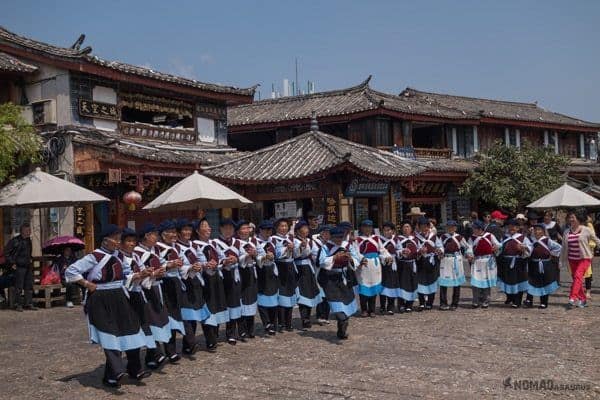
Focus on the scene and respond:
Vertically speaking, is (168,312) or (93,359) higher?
(168,312)

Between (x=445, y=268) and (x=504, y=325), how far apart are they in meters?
2.06

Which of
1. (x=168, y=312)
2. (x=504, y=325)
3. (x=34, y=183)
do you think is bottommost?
(x=504, y=325)

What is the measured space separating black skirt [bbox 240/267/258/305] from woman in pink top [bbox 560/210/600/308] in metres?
5.98

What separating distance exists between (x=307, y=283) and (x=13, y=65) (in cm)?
1152

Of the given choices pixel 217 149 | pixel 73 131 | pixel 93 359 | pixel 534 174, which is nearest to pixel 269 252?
pixel 93 359

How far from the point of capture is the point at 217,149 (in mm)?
21016

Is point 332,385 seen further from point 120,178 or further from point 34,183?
point 120,178

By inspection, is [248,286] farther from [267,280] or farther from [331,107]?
[331,107]

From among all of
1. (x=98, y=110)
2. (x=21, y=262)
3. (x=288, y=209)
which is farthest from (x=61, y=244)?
(x=288, y=209)

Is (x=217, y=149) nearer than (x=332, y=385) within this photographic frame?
No

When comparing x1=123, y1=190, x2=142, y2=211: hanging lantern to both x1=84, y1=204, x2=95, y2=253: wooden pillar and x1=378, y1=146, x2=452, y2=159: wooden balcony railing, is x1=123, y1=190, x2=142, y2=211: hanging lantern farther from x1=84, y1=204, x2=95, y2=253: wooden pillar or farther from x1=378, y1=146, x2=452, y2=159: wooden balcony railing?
x1=378, y1=146, x2=452, y2=159: wooden balcony railing

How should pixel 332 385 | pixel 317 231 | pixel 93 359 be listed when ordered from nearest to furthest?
pixel 332 385
pixel 93 359
pixel 317 231

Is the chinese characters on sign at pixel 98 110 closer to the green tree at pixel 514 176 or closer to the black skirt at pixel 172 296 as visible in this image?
the black skirt at pixel 172 296

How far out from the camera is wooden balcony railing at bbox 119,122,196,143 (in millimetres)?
18484
